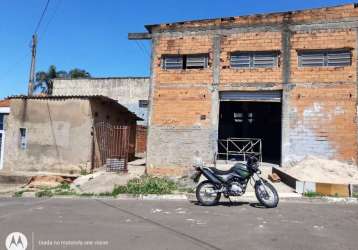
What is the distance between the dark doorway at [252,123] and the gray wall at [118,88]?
42.2ft

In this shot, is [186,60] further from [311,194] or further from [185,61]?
[311,194]

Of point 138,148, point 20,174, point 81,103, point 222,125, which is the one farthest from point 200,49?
point 138,148

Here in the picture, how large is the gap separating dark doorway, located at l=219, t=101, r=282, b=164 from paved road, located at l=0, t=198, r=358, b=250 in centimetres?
1324

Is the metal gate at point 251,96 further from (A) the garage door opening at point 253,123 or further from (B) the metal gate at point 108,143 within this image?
(A) the garage door opening at point 253,123

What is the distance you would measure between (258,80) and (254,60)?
3.10 ft

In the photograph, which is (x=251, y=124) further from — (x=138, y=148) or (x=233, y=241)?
(x=233, y=241)

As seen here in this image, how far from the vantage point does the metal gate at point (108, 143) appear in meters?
18.3

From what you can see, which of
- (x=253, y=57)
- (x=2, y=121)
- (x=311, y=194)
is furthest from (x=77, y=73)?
(x=311, y=194)

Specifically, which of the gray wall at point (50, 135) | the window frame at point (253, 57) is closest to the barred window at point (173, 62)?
the window frame at point (253, 57)

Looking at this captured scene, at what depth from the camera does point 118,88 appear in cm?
3662

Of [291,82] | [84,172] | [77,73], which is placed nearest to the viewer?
[291,82]

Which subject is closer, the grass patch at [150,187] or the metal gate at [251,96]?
the grass patch at [150,187]

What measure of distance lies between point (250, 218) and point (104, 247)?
138 inches

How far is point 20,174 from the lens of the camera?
17672 mm
